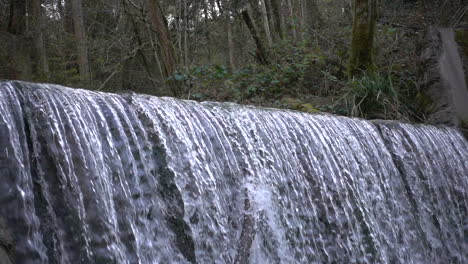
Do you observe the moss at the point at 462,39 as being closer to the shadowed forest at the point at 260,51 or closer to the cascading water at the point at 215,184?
the shadowed forest at the point at 260,51

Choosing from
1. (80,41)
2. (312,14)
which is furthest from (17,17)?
(312,14)

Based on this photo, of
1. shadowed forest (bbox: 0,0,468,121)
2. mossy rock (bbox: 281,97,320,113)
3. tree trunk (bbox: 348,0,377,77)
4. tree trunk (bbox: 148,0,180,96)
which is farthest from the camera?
tree trunk (bbox: 148,0,180,96)

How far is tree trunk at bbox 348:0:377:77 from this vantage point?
9945 millimetres

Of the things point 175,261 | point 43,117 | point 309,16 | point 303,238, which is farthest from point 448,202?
point 309,16

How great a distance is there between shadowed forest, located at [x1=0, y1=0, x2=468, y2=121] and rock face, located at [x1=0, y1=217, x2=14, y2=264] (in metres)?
6.56

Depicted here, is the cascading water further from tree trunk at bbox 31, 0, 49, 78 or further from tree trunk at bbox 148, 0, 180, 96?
tree trunk at bbox 31, 0, 49, 78

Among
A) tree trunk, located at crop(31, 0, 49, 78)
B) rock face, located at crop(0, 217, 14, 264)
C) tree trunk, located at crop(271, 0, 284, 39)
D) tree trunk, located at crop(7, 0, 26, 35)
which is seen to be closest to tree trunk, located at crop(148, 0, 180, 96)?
tree trunk, located at crop(31, 0, 49, 78)

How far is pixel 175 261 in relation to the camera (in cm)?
416

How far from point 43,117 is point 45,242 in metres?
0.78

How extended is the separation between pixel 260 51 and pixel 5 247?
9932 mm

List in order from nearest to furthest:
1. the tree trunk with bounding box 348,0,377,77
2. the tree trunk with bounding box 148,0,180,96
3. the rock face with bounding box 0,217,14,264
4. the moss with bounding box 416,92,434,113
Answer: the rock face with bounding box 0,217,14,264 → the moss with bounding box 416,92,434,113 → the tree trunk with bounding box 348,0,377,77 → the tree trunk with bounding box 148,0,180,96

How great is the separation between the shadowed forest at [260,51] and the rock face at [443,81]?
21 cm

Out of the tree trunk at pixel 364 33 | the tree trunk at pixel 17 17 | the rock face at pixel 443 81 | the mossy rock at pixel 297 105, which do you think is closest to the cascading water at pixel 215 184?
the rock face at pixel 443 81

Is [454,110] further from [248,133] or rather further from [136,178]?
[136,178]
